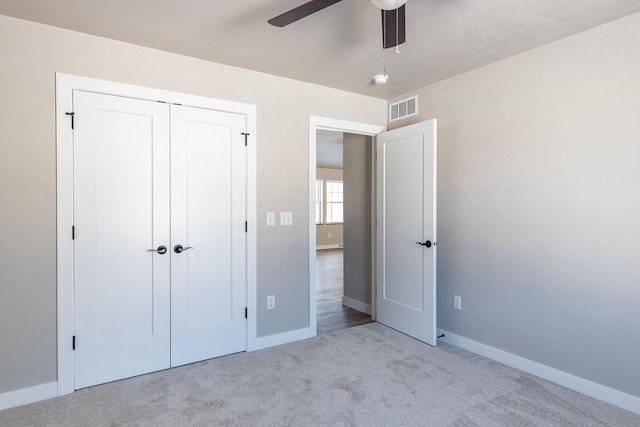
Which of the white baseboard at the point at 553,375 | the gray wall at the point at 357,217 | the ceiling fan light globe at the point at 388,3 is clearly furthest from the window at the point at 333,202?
the ceiling fan light globe at the point at 388,3

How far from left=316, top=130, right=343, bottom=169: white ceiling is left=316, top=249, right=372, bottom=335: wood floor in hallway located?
8.03 ft

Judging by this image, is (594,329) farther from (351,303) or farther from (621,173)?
(351,303)

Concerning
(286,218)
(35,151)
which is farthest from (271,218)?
(35,151)

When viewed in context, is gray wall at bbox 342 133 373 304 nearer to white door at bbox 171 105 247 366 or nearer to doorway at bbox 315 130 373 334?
doorway at bbox 315 130 373 334

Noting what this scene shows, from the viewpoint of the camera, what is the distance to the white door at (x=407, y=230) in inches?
130

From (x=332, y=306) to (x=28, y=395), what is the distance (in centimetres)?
316

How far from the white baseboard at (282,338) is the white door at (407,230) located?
959 mm

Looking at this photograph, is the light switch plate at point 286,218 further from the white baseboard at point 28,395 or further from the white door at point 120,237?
the white baseboard at point 28,395

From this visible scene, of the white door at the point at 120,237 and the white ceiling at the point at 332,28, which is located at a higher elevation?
the white ceiling at the point at 332,28

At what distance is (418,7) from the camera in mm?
2137

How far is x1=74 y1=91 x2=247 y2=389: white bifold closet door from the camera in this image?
8.46ft

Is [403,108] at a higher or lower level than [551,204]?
higher

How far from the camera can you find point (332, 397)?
2428mm

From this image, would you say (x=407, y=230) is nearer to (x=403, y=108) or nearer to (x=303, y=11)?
(x=403, y=108)
